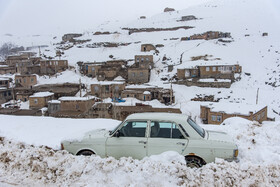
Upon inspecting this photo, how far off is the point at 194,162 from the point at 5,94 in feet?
120

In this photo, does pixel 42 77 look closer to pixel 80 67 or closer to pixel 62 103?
pixel 80 67

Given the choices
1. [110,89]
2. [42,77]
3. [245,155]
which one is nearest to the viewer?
[245,155]

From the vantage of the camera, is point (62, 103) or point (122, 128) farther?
point (62, 103)

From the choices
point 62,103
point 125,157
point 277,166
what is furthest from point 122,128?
point 62,103

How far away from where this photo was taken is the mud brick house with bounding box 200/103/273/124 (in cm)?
2081

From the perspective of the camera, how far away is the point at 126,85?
115 feet

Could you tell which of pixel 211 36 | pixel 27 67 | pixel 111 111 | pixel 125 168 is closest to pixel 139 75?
pixel 111 111

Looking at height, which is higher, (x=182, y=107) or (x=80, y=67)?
(x=80, y=67)

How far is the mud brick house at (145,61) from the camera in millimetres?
40219

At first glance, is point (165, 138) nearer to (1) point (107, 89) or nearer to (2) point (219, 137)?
(2) point (219, 137)

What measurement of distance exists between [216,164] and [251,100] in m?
27.0

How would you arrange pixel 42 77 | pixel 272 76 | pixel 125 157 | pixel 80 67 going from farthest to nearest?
pixel 80 67 → pixel 42 77 → pixel 272 76 → pixel 125 157

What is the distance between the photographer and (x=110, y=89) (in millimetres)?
31641

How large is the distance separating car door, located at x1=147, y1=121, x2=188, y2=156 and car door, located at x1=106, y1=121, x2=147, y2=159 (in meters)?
0.18
